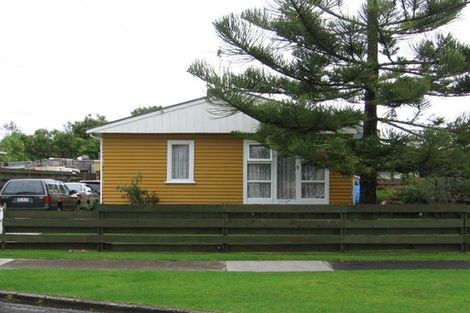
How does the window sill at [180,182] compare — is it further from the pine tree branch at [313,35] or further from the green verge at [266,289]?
the green verge at [266,289]

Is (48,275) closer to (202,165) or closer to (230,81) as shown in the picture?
(230,81)

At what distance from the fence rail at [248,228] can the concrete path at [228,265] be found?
1.08 m

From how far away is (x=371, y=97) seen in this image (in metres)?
14.6

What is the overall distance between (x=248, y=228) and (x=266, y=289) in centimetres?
399

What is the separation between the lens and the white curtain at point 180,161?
18.2 m

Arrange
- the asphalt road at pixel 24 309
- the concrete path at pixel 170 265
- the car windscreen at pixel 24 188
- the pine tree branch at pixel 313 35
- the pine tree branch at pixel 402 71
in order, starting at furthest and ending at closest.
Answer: the car windscreen at pixel 24 188 → the pine tree branch at pixel 402 71 → the pine tree branch at pixel 313 35 → the concrete path at pixel 170 265 → the asphalt road at pixel 24 309

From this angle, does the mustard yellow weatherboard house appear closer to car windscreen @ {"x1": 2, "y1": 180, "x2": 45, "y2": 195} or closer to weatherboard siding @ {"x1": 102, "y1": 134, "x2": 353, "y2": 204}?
weatherboard siding @ {"x1": 102, "y1": 134, "x2": 353, "y2": 204}

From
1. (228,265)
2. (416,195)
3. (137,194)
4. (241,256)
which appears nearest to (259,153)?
(137,194)

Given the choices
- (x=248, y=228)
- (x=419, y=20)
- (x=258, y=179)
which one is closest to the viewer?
(x=248, y=228)

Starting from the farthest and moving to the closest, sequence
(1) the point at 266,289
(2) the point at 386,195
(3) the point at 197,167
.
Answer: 1. (2) the point at 386,195
2. (3) the point at 197,167
3. (1) the point at 266,289

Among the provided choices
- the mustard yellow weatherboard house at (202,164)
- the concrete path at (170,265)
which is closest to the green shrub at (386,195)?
the mustard yellow weatherboard house at (202,164)

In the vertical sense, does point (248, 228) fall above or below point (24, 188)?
below

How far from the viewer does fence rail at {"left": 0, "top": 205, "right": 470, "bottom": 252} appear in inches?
504

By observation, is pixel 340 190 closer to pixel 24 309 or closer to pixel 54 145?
A: pixel 24 309
